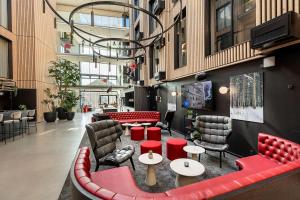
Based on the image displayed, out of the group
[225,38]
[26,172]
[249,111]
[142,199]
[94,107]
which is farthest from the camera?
[94,107]

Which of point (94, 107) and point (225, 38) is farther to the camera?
point (94, 107)

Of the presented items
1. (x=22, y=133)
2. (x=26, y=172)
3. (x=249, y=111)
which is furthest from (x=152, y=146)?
(x=22, y=133)

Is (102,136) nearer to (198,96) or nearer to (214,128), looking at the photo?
(214,128)

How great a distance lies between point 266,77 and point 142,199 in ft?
11.5

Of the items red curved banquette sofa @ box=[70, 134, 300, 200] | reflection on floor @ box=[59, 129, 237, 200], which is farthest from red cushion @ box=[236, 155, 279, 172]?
reflection on floor @ box=[59, 129, 237, 200]

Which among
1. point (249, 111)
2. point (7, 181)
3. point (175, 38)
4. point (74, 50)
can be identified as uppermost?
point (74, 50)

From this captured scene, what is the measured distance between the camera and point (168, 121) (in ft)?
22.2

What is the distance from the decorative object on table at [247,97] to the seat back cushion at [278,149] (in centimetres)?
63

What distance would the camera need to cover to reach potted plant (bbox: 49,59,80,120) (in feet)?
35.4

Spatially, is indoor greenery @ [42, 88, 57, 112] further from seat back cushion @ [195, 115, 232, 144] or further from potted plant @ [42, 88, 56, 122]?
seat back cushion @ [195, 115, 232, 144]

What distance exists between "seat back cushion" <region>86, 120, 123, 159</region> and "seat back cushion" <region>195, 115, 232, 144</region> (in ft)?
7.53

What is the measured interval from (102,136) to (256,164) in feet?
9.44

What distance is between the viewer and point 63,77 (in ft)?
35.6

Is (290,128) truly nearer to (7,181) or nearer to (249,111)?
(249,111)
